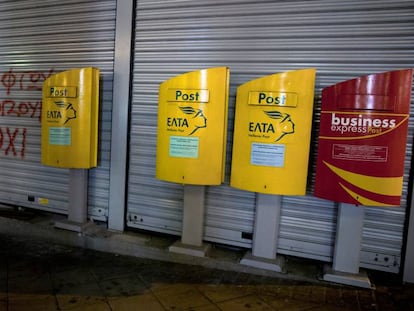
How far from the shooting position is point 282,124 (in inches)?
141

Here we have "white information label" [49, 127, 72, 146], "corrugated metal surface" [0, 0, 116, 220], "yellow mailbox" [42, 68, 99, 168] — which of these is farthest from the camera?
"corrugated metal surface" [0, 0, 116, 220]

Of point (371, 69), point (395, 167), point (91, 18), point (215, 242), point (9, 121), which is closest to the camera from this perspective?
point (395, 167)

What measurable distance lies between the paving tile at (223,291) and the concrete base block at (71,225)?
2.06m

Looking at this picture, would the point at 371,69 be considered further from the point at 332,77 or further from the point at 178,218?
the point at 178,218

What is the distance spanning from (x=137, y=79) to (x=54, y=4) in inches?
77.4

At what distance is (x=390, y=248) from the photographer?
3.85 meters

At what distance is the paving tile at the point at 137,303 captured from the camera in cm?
322

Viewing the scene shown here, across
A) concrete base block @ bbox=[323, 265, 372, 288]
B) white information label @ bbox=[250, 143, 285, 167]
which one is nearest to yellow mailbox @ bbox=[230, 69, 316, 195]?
white information label @ bbox=[250, 143, 285, 167]

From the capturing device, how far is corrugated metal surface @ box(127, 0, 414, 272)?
12.4 feet

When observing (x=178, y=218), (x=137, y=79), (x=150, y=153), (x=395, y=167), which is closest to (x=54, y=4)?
(x=137, y=79)

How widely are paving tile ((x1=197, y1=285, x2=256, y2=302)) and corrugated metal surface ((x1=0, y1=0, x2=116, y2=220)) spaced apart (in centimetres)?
218

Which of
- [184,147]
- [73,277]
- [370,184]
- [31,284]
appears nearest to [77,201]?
[73,277]

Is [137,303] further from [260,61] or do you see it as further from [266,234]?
[260,61]

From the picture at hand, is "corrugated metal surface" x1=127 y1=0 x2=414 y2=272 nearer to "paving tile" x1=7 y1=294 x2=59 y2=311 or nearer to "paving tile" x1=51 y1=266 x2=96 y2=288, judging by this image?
"paving tile" x1=51 y1=266 x2=96 y2=288
